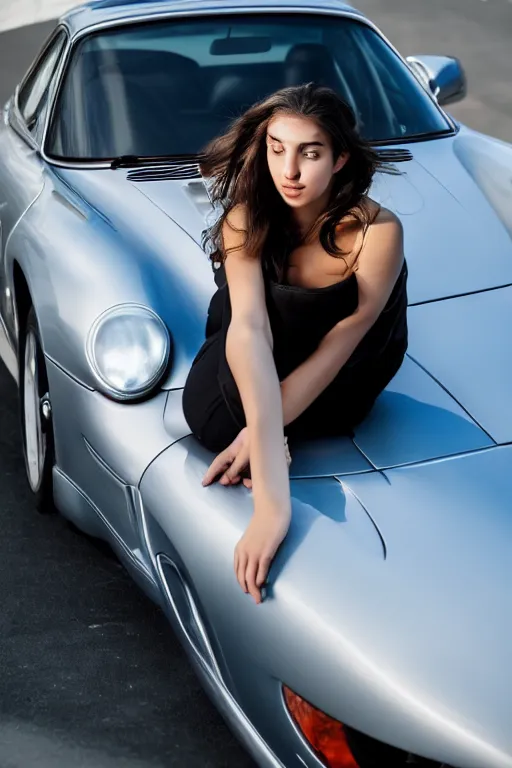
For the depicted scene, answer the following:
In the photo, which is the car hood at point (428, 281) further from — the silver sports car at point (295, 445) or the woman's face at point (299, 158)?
the woman's face at point (299, 158)

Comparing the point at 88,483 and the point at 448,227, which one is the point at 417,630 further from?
the point at 448,227

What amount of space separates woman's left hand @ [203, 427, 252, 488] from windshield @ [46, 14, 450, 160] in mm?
1580

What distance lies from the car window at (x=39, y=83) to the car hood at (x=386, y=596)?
2.21 meters

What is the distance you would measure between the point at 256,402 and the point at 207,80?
191 centimetres

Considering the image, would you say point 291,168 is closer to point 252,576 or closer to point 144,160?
point 252,576

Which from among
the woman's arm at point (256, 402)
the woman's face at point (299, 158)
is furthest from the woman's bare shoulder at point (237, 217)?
the woman's face at point (299, 158)

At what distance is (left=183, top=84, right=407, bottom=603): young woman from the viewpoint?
251cm

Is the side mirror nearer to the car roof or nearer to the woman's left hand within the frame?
the car roof

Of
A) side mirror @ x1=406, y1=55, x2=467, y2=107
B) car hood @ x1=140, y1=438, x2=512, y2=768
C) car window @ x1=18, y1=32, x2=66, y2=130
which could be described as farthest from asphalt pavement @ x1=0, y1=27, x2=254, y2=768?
side mirror @ x1=406, y1=55, x2=467, y2=107

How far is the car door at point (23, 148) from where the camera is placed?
3.81 m

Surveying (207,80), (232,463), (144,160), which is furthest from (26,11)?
(232,463)

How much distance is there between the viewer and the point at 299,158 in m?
2.51

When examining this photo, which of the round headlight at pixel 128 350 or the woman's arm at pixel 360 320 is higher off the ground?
the woman's arm at pixel 360 320

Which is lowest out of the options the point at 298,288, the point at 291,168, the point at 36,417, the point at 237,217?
the point at 36,417
